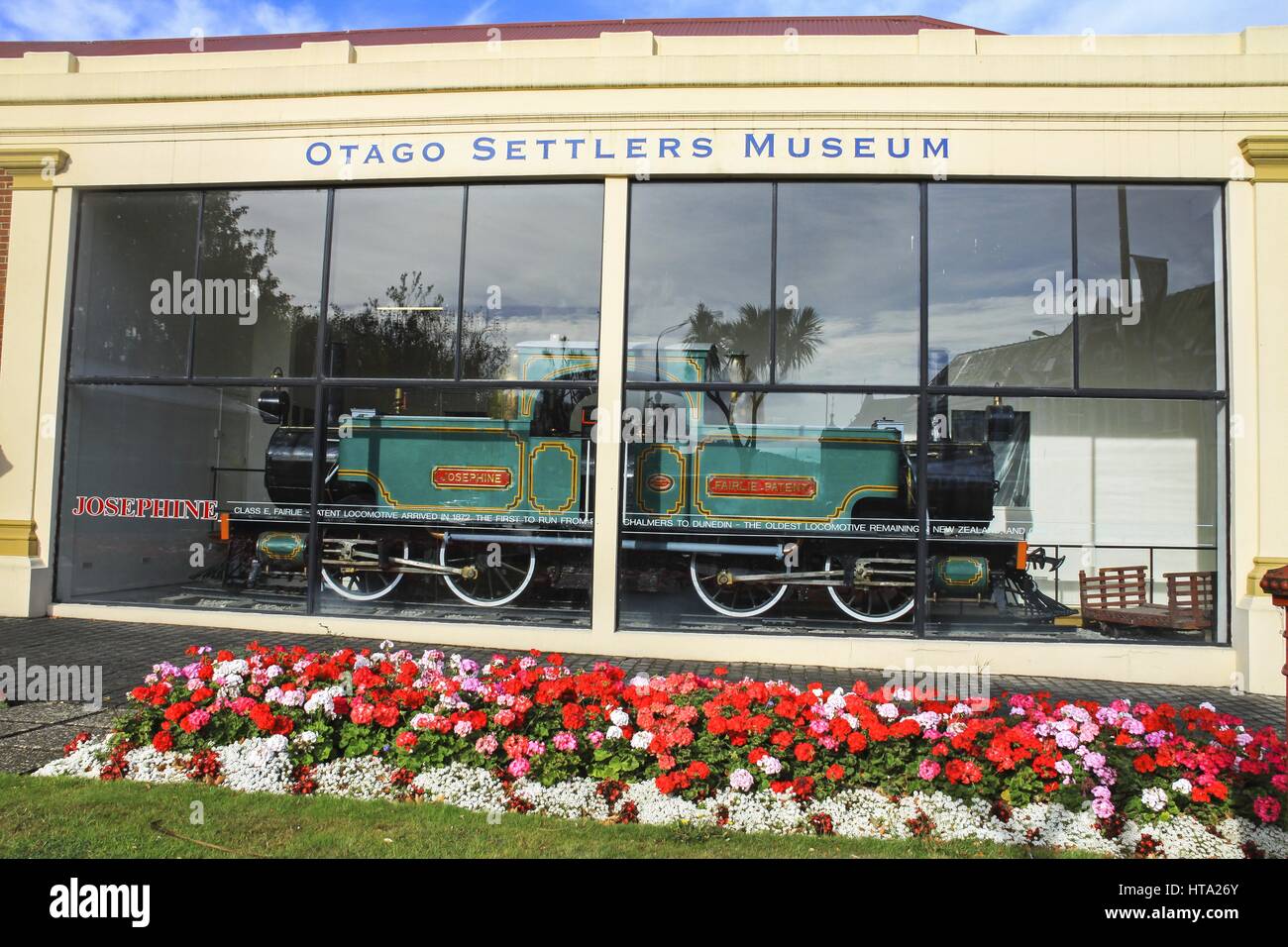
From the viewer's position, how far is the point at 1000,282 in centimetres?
940

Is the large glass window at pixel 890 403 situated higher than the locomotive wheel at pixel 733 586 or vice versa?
the large glass window at pixel 890 403

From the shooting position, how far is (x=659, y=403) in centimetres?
870

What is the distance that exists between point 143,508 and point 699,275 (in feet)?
21.9

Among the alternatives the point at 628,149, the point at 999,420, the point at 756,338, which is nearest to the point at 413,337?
the point at 628,149

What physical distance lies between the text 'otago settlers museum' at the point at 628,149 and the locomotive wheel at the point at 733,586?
157 inches

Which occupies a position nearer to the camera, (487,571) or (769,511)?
(769,511)

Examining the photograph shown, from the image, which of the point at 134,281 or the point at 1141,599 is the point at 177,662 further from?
the point at 1141,599

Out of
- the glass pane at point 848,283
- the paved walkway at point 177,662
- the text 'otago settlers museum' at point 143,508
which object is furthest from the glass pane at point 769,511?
the text 'otago settlers museum' at point 143,508

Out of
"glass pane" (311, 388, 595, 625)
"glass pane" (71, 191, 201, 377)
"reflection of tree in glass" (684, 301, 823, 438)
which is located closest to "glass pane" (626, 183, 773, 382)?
"reflection of tree in glass" (684, 301, 823, 438)

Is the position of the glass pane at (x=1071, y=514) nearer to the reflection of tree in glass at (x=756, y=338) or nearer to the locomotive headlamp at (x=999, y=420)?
the locomotive headlamp at (x=999, y=420)

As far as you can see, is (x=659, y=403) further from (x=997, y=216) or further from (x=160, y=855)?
(x=160, y=855)

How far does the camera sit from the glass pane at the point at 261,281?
30.3 feet

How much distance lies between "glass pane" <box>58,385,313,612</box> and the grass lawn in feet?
17.0
